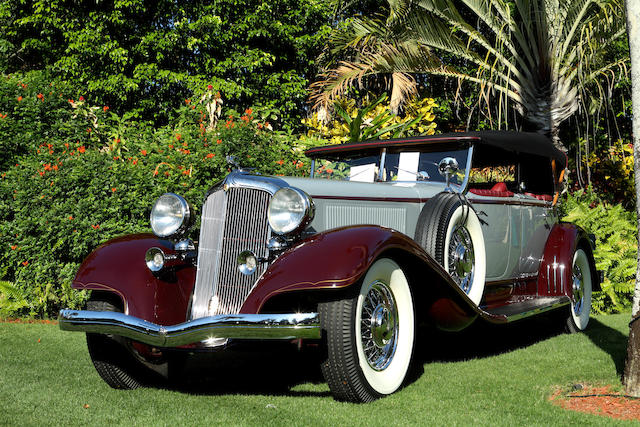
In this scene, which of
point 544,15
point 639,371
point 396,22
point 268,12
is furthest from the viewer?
point 268,12

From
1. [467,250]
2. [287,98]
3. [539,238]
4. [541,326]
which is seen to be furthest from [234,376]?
[287,98]

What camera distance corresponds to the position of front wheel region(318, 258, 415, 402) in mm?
3178

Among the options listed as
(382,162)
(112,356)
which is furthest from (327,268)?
(382,162)

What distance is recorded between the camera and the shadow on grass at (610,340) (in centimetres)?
456

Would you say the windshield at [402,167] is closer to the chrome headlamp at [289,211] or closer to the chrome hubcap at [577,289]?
the chrome headlamp at [289,211]


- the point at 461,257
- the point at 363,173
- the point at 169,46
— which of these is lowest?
the point at 461,257

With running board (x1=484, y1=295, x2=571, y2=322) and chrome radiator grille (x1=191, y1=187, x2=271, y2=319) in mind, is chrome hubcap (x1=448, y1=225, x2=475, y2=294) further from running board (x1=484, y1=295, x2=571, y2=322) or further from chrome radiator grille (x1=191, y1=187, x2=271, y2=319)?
chrome radiator grille (x1=191, y1=187, x2=271, y2=319)

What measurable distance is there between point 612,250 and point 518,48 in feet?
13.4

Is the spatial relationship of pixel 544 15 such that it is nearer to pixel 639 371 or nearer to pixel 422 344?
pixel 422 344

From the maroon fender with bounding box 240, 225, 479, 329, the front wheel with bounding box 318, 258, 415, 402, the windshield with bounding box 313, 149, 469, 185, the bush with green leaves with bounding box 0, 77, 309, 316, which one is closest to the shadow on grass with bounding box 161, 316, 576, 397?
the front wheel with bounding box 318, 258, 415, 402

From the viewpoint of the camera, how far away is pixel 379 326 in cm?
351

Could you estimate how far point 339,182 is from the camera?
4203mm

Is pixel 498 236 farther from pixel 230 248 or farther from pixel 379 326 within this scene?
pixel 230 248

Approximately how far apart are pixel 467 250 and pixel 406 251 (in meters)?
1.21
